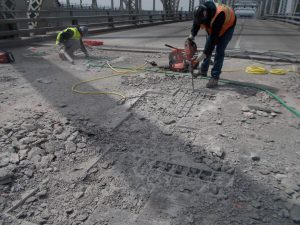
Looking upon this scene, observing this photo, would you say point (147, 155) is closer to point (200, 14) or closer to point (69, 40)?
point (200, 14)

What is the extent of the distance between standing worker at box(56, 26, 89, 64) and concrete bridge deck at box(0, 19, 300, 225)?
6.81 ft

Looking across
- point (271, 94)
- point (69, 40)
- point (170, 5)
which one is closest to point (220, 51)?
point (271, 94)

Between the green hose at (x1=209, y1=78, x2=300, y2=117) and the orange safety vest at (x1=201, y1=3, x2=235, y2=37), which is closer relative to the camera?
the green hose at (x1=209, y1=78, x2=300, y2=117)

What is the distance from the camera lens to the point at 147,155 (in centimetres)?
297

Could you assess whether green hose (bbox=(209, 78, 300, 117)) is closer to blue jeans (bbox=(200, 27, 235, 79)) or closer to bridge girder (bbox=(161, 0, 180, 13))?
blue jeans (bbox=(200, 27, 235, 79))

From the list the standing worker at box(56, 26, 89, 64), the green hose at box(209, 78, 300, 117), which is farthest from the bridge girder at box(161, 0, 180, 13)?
the green hose at box(209, 78, 300, 117)

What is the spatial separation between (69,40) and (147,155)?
5642mm

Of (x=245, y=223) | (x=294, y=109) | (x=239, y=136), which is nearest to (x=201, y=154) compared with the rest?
(x=239, y=136)

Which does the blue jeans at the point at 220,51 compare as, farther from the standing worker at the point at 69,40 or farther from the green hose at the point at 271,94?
the standing worker at the point at 69,40

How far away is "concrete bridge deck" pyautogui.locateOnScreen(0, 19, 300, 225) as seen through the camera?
2.22 meters

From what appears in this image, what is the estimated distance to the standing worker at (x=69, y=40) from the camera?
695 centimetres

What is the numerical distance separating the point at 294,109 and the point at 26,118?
4213 millimetres

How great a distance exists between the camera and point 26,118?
3.70 metres

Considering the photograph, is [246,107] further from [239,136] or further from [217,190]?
[217,190]
